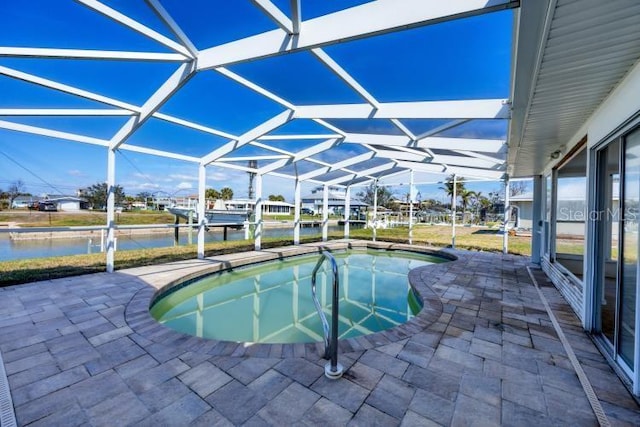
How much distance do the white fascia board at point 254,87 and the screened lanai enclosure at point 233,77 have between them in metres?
0.02

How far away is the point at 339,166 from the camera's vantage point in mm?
10062

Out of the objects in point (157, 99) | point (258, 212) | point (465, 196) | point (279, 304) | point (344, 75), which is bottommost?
point (279, 304)

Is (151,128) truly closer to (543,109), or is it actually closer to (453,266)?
(543,109)

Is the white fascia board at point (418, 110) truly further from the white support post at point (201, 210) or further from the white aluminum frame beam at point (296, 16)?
the white support post at point (201, 210)

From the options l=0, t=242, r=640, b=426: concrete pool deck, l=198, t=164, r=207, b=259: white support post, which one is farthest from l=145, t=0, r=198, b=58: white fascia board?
l=198, t=164, r=207, b=259: white support post

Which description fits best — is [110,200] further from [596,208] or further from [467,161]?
[467,161]

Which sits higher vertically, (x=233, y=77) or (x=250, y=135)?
(x=233, y=77)

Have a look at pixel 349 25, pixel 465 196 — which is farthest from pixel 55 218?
pixel 465 196

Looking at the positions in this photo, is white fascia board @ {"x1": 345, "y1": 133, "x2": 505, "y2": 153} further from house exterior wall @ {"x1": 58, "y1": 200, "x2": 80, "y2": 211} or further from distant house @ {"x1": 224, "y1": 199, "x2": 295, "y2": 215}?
house exterior wall @ {"x1": 58, "y1": 200, "x2": 80, "y2": 211}

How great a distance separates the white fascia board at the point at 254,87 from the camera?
13.4 feet

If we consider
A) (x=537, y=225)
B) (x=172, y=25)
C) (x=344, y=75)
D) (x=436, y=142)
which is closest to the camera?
(x=172, y=25)

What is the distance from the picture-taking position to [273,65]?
4145mm

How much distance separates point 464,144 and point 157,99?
617cm

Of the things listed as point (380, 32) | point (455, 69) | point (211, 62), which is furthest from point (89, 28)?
point (455, 69)
